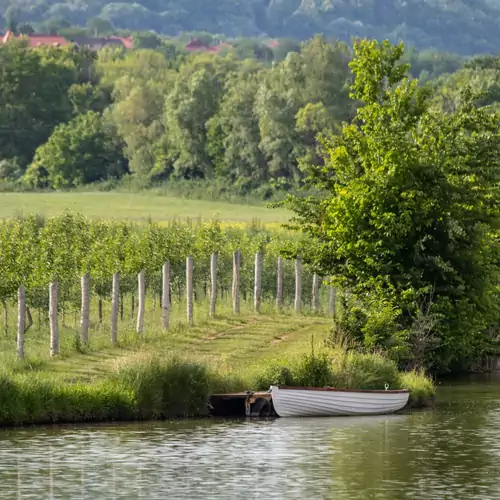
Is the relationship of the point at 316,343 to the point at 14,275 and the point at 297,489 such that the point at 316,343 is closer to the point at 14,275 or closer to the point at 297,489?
the point at 14,275

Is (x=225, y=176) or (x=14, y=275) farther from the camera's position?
(x=225, y=176)

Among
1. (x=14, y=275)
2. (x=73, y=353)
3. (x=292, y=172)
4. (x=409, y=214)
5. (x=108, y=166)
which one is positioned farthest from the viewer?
(x=108, y=166)

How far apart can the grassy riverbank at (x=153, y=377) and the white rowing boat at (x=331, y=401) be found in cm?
98

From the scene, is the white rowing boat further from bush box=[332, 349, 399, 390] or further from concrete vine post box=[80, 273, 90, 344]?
concrete vine post box=[80, 273, 90, 344]

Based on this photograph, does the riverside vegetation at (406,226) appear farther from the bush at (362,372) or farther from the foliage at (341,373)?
the bush at (362,372)

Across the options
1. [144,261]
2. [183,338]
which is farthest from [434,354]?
[144,261]

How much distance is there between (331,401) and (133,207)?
9636 centimetres

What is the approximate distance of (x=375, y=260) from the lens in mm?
50625

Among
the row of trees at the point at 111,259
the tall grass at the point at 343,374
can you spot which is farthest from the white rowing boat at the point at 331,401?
the row of trees at the point at 111,259

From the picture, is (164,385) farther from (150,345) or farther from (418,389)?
(150,345)

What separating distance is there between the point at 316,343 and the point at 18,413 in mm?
14042

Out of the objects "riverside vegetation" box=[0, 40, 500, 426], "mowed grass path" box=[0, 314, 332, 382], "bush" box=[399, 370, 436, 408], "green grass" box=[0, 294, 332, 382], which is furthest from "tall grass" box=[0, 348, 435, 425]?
"riverside vegetation" box=[0, 40, 500, 426]

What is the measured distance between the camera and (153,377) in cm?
3859

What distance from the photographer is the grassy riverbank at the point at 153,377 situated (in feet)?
123
